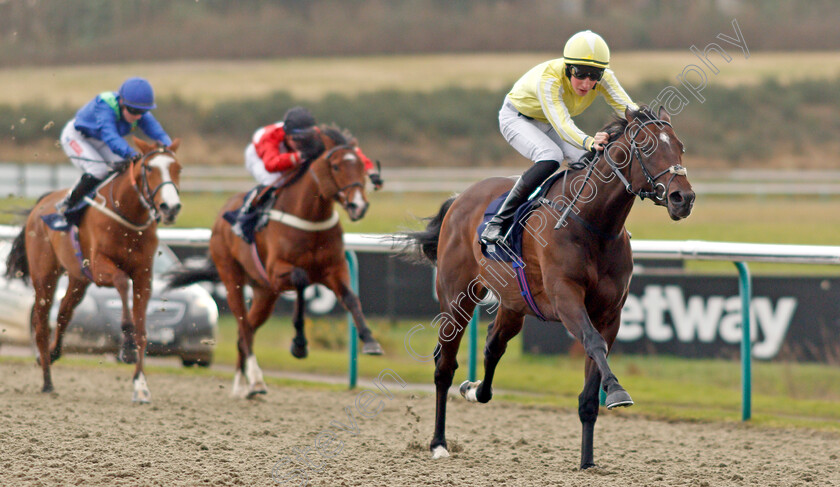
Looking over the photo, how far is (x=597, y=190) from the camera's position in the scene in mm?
4547

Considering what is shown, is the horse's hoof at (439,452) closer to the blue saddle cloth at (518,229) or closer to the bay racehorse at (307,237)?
the blue saddle cloth at (518,229)

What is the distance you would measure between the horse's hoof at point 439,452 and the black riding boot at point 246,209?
2.66m

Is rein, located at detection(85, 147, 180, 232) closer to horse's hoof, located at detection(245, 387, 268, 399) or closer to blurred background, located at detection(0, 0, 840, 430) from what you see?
horse's hoof, located at detection(245, 387, 268, 399)

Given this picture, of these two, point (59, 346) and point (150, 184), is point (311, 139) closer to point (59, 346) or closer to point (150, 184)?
point (150, 184)

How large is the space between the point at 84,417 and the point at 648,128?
11.8 ft

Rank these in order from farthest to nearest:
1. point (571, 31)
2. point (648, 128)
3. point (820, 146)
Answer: point (571, 31)
point (820, 146)
point (648, 128)

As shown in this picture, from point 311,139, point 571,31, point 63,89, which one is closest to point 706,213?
point 571,31

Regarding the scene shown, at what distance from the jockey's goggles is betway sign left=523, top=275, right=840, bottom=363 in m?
3.27

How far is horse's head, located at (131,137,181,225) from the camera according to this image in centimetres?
634

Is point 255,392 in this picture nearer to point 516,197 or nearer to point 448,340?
point 448,340

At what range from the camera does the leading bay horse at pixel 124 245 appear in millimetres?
6500

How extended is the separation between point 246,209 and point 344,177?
0.84 metres

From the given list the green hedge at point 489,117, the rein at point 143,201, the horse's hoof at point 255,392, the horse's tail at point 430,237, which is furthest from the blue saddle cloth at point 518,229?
the green hedge at point 489,117

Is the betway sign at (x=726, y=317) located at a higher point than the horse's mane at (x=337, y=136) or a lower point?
lower
